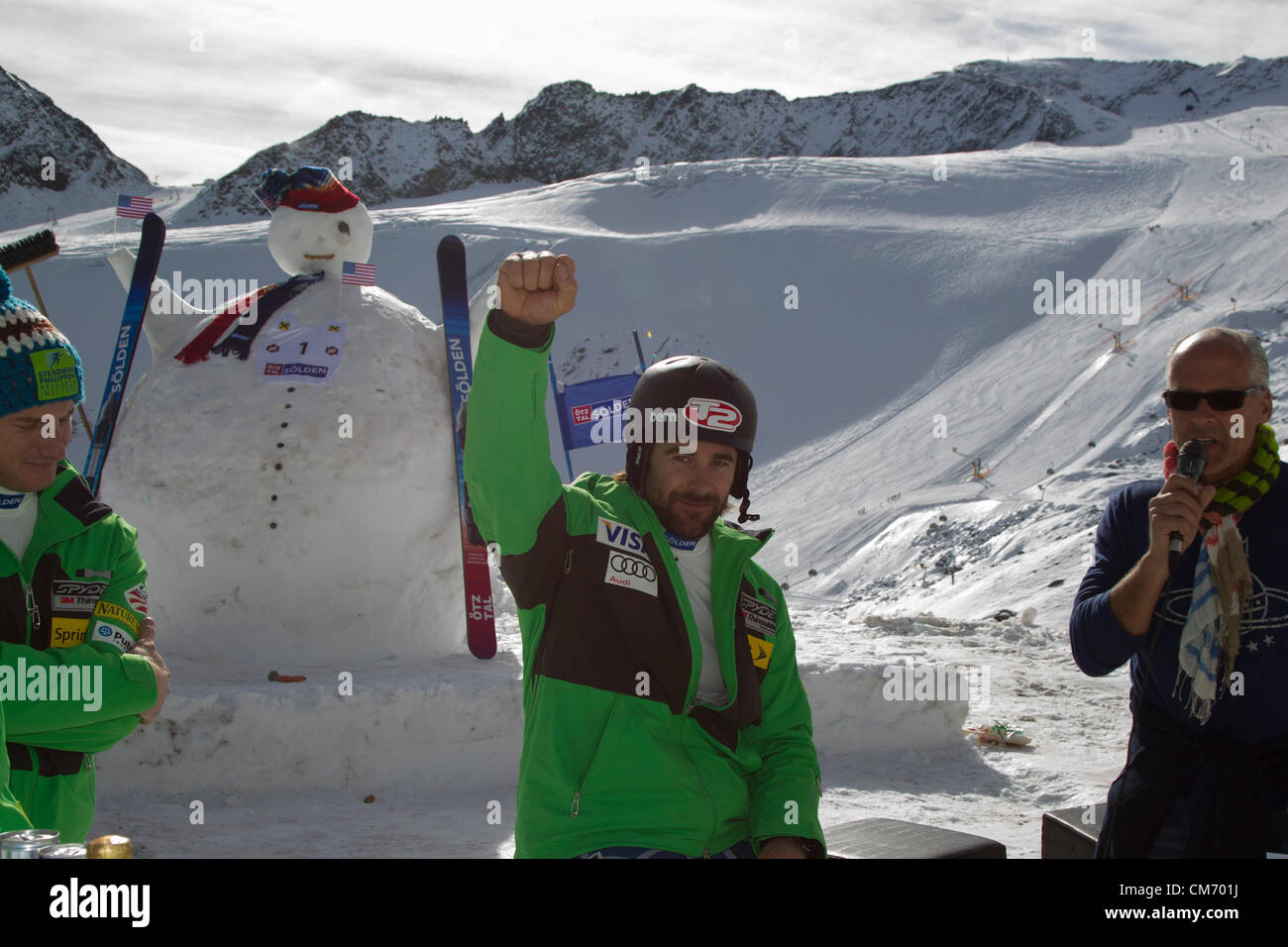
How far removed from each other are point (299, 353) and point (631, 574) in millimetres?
4040

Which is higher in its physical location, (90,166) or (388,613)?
(90,166)

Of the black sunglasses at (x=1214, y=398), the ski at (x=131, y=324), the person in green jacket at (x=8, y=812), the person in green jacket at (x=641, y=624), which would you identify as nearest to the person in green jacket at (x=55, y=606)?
the person in green jacket at (x=8, y=812)

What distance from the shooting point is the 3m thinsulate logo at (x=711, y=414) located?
2.56 meters

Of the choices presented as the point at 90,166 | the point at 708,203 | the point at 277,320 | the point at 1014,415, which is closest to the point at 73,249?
the point at 708,203

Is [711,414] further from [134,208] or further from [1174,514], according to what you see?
[134,208]

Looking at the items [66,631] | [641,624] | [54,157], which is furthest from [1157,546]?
[54,157]

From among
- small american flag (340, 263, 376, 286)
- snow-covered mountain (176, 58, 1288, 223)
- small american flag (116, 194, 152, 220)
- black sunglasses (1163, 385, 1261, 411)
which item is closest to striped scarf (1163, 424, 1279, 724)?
black sunglasses (1163, 385, 1261, 411)

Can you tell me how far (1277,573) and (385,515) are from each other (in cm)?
430

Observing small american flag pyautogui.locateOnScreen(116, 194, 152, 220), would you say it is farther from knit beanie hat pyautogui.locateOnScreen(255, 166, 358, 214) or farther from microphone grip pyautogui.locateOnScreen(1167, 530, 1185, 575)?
microphone grip pyautogui.locateOnScreen(1167, 530, 1185, 575)

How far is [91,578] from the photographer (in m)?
2.47

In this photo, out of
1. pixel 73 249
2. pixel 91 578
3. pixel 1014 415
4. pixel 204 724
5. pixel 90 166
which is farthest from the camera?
pixel 90 166

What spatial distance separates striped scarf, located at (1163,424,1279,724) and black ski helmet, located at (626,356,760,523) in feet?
3.15

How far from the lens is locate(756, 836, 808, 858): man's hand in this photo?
232cm
